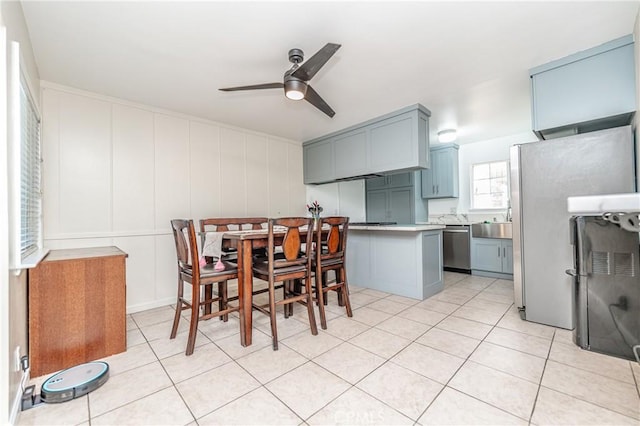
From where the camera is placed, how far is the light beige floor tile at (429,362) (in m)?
1.79

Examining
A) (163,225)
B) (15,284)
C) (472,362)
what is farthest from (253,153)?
(472,362)

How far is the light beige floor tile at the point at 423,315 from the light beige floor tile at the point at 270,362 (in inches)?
51.0

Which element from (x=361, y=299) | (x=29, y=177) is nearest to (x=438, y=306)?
(x=361, y=299)

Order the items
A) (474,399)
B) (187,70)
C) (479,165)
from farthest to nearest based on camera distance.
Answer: (479,165) < (187,70) < (474,399)

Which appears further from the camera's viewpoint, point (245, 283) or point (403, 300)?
point (403, 300)

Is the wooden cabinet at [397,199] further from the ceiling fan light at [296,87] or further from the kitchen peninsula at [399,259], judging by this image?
the ceiling fan light at [296,87]

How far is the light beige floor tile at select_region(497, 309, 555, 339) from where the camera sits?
2375 mm

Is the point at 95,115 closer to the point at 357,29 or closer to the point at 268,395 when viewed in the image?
the point at 357,29

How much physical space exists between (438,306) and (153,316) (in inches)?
123

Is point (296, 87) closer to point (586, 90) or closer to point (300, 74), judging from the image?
point (300, 74)

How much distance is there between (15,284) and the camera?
1.57m

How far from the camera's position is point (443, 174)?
17.4 ft

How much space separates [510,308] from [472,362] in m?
1.48

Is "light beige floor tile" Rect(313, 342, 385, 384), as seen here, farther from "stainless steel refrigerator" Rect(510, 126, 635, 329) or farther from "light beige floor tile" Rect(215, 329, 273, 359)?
"stainless steel refrigerator" Rect(510, 126, 635, 329)
